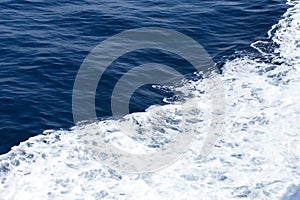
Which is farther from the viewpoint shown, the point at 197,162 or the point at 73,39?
the point at 73,39

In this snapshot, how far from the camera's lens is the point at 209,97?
746 inches

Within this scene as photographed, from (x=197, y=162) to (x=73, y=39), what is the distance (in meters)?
8.85

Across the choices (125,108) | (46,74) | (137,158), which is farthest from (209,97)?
(46,74)

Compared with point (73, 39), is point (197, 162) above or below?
below

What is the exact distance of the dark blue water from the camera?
58.4ft

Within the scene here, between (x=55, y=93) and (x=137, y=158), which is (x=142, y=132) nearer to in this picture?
(x=137, y=158)

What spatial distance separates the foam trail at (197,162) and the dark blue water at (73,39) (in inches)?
38.2

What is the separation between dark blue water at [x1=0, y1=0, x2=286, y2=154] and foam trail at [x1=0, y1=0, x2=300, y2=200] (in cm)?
97

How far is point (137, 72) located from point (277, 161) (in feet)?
22.7

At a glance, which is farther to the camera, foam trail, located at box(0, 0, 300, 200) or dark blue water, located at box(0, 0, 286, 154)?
dark blue water, located at box(0, 0, 286, 154)

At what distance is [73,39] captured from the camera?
22156 mm

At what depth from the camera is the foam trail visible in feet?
46.3

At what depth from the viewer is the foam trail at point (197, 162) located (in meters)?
14.1

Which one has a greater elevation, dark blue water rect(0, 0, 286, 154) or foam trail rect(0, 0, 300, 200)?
dark blue water rect(0, 0, 286, 154)
